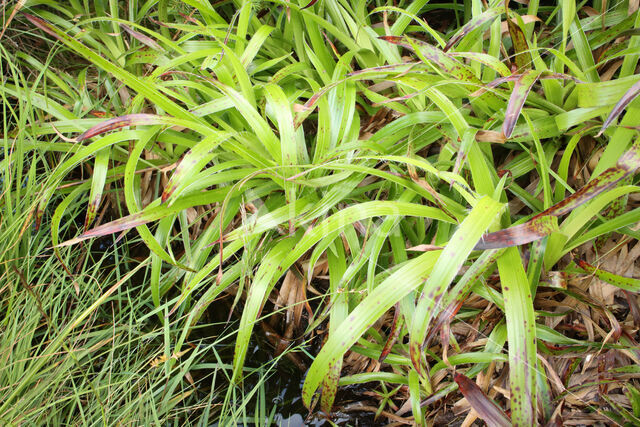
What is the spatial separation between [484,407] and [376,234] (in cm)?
44

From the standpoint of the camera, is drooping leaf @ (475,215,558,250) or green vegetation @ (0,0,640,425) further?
green vegetation @ (0,0,640,425)

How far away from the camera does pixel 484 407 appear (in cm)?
86

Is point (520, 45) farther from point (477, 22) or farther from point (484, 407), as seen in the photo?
point (484, 407)

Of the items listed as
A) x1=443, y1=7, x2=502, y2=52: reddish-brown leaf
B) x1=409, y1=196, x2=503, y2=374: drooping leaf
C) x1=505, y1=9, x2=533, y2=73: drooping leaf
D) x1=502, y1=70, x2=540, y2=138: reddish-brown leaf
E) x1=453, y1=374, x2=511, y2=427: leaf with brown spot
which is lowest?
x1=453, y1=374, x2=511, y2=427: leaf with brown spot

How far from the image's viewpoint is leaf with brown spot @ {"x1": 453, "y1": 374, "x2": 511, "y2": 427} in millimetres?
853

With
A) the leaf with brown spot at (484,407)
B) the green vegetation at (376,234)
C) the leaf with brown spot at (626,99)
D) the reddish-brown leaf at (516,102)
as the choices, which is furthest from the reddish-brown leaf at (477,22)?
the leaf with brown spot at (484,407)

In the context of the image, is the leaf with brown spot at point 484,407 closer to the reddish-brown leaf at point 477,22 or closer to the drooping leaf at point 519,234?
the drooping leaf at point 519,234

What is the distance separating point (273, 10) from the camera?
156 centimetres

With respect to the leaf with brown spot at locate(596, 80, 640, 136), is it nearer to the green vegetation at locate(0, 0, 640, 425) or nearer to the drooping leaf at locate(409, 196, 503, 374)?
the green vegetation at locate(0, 0, 640, 425)

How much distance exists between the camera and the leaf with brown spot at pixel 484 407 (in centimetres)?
85

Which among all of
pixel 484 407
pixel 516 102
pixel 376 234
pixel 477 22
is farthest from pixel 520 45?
pixel 484 407

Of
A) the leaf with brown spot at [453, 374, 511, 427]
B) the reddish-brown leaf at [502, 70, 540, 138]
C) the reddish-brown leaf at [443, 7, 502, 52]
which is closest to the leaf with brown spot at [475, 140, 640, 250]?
the reddish-brown leaf at [502, 70, 540, 138]

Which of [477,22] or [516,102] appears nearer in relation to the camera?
[516,102]

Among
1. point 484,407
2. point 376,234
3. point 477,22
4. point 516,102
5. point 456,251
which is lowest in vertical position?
point 484,407
